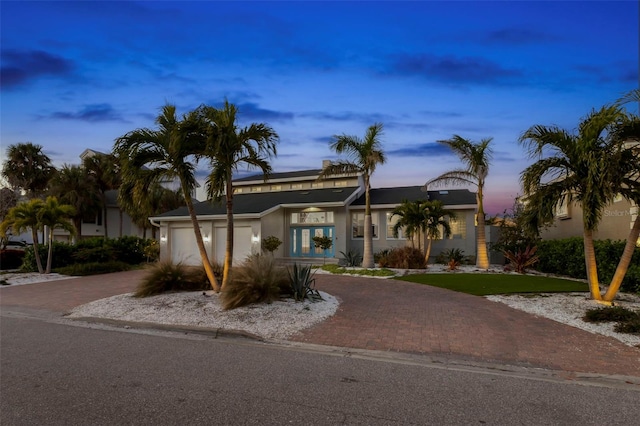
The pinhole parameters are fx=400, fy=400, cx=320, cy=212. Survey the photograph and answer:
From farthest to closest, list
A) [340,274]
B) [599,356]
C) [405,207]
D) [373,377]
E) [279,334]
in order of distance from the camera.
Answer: [405,207] → [340,274] → [279,334] → [599,356] → [373,377]

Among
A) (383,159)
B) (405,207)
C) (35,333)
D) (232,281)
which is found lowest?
(35,333)

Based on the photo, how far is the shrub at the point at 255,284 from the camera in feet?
30.3

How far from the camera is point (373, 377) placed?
536 cm

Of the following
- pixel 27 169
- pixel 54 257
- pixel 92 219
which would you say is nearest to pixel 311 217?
pixel 54 257

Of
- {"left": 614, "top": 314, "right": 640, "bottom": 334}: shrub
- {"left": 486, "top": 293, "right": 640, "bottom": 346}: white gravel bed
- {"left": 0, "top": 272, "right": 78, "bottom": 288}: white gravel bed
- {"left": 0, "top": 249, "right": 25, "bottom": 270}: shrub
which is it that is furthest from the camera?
{"left": 0, "top": 249, "right": 25, "bottom": 270}: shrub

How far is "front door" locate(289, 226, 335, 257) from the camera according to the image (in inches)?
914

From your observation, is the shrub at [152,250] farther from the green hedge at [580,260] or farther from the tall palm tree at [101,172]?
the green hedge at [580,260]

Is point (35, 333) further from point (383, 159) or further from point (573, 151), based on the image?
point (383, 159)

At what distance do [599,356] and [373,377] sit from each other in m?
3.79

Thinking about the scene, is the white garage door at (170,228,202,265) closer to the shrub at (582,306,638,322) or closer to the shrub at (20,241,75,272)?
the shrub at (20,241,75,272)

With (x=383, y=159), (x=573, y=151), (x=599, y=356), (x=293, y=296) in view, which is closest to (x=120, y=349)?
(x=293, y=296)

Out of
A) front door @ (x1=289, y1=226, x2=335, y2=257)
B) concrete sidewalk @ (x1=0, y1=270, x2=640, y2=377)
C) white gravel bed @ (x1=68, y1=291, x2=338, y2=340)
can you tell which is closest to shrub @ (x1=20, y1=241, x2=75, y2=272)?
concrete sidewalk @ (x1=0, y1=270, x2=640, y2=377)

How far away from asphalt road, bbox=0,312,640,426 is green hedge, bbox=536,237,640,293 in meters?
8.18

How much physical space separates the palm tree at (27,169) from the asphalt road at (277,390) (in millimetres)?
34394
